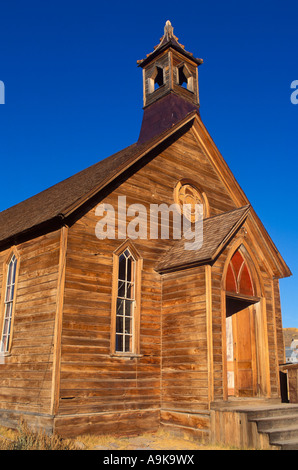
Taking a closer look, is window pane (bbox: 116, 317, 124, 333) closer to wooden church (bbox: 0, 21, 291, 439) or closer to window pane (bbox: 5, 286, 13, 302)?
wooden church (bbox: 0, 21, 291, 439)

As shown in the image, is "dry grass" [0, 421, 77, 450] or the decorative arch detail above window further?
the decorative arch detail above window

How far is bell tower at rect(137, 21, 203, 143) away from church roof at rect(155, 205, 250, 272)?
4.77m

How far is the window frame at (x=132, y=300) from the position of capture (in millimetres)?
11188

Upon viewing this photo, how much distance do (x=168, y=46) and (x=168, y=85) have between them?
1476 mm

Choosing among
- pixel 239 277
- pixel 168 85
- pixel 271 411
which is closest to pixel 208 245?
pixel 239 277

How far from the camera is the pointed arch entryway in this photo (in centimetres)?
1206

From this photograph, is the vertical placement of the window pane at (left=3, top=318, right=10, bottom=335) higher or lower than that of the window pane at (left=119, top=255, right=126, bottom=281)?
lower

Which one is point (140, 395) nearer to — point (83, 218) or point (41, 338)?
point (41, 338)

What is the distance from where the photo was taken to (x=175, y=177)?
14070 millimetres

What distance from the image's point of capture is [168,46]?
652 inches

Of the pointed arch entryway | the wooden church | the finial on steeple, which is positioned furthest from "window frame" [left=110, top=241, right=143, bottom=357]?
the finial on steeple
